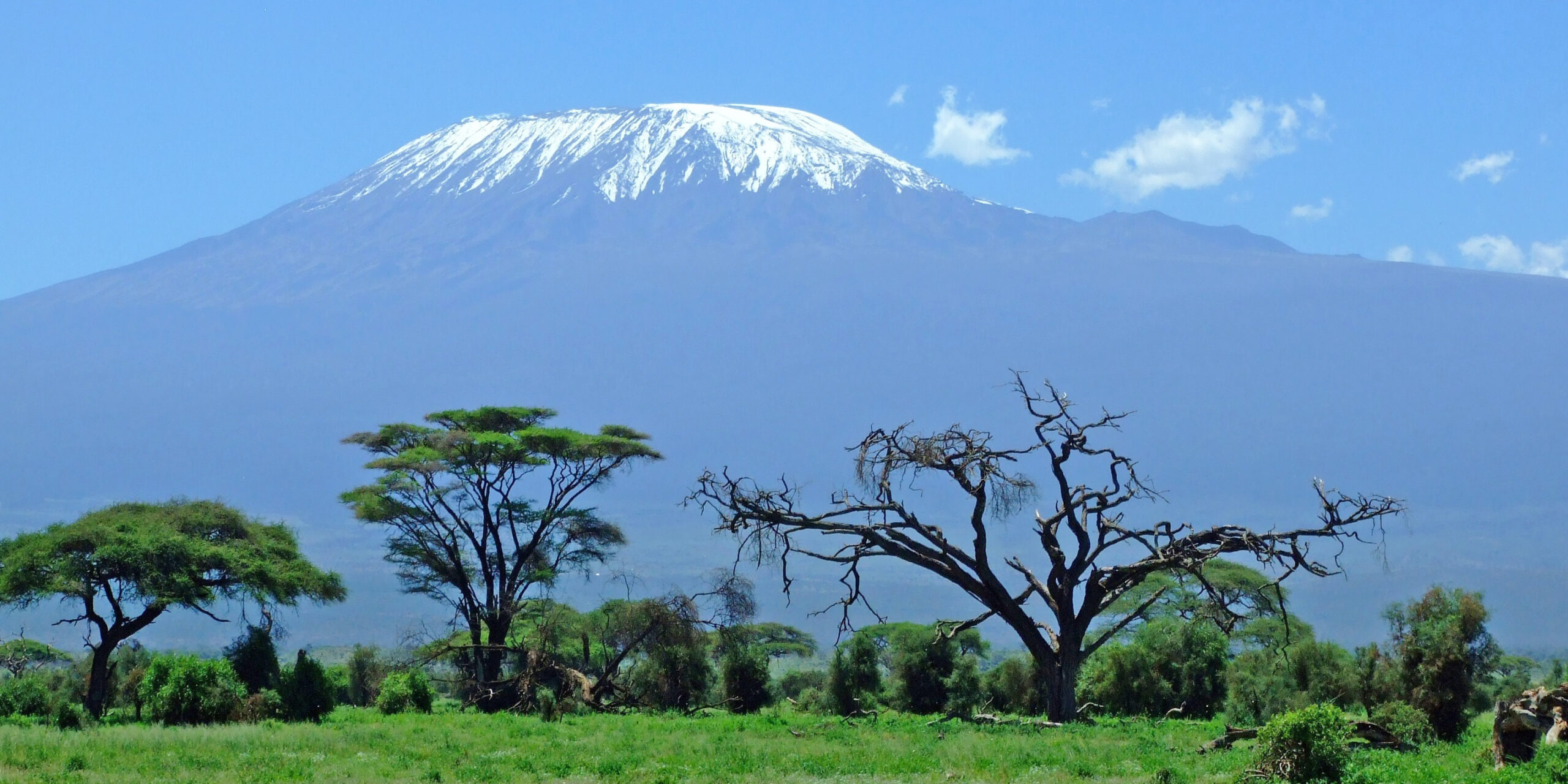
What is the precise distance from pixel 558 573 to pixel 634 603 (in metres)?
6.93

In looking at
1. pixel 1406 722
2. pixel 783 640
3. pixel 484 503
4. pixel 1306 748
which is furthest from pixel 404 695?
pixel 783 640

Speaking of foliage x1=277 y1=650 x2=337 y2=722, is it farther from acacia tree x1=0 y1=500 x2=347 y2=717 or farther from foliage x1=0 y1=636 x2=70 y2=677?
foliage x1=0 y1=636 x2=70 y2=677

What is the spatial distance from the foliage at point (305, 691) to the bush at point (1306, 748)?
62.7 feet

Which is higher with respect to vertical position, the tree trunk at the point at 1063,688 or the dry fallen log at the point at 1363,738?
the tree trunk at the point at 1063,688

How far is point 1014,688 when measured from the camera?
36844mm

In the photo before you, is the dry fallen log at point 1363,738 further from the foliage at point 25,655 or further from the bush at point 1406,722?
the foliage at point 25,655

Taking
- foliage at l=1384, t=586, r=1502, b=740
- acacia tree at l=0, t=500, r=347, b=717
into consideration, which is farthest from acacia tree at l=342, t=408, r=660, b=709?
foliage at l=1384, t=586, r=1502, b=740

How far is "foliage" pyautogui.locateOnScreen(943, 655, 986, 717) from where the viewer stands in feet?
121

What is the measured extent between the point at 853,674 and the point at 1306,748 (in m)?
21.4

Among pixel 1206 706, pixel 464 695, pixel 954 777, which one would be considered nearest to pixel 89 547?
pixel 464 695

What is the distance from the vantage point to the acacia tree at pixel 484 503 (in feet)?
129

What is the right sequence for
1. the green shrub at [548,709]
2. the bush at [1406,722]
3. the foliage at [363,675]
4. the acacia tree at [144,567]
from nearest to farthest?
1. the bush at [1406,722]
2. the green shrub at [548,709]
3. the acacia tree at [144,567]
4. the foliage at [363,675]

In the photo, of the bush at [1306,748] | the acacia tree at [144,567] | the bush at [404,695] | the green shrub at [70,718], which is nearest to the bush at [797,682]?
the bush at [404,695]

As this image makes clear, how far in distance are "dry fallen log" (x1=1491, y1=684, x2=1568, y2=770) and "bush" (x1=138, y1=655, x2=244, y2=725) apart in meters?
22.0
